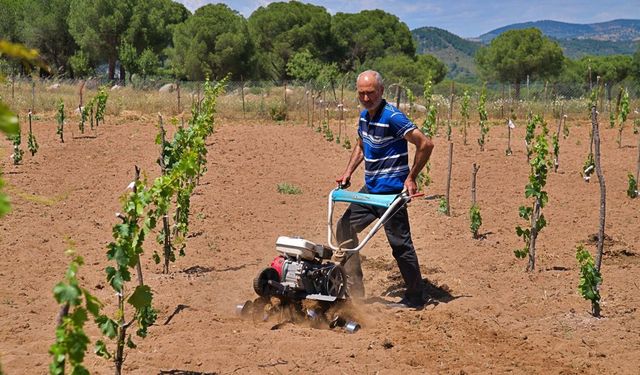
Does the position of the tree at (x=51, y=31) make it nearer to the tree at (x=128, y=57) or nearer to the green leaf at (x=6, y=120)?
the tree at (x=128, y=57)

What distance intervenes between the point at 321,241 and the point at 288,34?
4768 centimetres

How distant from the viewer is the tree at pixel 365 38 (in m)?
58.9

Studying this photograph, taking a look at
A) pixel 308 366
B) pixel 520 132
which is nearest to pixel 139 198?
pixel 308 366

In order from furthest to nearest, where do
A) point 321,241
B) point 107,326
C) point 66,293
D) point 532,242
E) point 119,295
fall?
point 321,241, point 532,242, point 119,295, point 107,326, point 66,293

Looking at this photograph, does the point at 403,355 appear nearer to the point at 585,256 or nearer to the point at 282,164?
the point at 585,256

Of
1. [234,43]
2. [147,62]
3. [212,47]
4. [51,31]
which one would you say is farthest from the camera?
[51,31]

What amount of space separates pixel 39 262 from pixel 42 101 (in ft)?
60.1

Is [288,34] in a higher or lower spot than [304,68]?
higher

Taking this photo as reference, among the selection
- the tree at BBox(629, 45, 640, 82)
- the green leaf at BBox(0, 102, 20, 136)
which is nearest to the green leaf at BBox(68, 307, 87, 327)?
the green leaf at BBox(0, 102, 20, 136)

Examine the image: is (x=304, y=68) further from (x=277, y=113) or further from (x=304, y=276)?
(x=304, y=276)

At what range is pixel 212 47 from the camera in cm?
4697

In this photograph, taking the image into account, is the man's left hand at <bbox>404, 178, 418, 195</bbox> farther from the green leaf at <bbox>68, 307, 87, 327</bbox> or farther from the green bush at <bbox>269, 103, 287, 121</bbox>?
the green bush at <bbox>269, 103, 287, 121</bbox>

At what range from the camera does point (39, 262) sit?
753 centimetres

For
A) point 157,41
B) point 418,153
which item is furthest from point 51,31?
point 418,153
